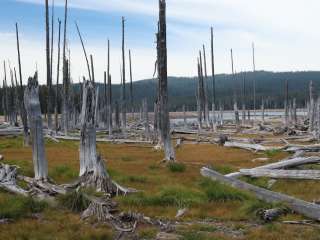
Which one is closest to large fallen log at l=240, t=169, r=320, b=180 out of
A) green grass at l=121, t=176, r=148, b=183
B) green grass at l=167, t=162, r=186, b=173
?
green grass at l=167, t=162, r=186, b=173

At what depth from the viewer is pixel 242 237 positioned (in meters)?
10.6

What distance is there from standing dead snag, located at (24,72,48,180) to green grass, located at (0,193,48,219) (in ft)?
6.15

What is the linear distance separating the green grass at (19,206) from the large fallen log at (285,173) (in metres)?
7.34

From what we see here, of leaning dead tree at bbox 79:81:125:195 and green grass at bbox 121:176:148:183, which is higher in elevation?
leaning dead tree at bbox 79:81:125:195

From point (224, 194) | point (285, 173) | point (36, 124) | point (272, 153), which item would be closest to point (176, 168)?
point (285, 173)

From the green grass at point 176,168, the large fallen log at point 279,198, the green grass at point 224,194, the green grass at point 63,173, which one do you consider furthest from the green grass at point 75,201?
the green grass at point 176,168

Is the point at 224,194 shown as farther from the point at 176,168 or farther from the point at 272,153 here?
the point at 272,153

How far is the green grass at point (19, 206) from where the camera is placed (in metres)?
12.3

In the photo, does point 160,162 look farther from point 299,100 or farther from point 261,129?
point 299,100

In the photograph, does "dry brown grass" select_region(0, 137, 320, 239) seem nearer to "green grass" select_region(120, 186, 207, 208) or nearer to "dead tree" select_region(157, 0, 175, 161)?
"green grass" select_region(120, 186, 207, 208)

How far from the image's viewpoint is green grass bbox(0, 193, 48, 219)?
483 inches

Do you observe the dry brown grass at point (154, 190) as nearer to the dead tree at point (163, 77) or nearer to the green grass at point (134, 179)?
the green grass at point (134, 179)

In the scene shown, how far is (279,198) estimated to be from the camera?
521 inches

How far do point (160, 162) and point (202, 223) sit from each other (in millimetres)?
10748
